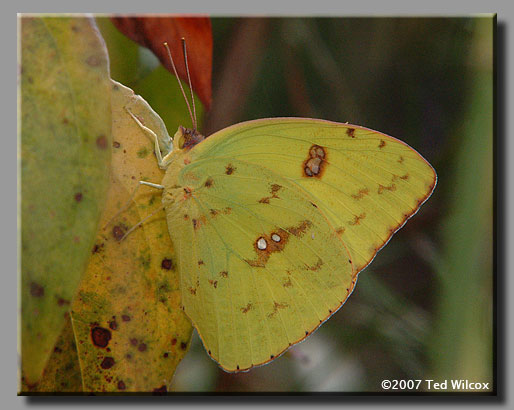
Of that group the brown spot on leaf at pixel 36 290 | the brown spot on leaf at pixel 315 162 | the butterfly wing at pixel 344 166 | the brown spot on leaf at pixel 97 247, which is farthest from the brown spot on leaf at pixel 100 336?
the brown spot on leaf at pixel 315 162

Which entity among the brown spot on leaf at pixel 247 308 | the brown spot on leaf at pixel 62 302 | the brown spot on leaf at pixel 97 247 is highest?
the brown spot on leaf at pixel 97 247

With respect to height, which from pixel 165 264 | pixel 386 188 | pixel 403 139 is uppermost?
pixel 403 139

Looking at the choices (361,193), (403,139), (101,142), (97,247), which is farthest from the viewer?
(403,139)

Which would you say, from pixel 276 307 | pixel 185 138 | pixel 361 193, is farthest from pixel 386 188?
pixel 185 138

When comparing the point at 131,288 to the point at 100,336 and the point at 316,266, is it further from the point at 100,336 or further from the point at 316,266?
the point at 316,266

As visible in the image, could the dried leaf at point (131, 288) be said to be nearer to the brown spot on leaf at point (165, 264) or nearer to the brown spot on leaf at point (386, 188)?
the brown spot on leaf at point (165, 264)

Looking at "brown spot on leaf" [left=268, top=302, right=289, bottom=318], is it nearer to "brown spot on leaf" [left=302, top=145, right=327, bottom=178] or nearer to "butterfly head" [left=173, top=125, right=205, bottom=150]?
"brown spot on leaf" [left=302, top=145, right=327, bottom=178]

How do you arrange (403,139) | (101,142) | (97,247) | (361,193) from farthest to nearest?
(403,139) < (361,193) < (97,247) < (101,142)
